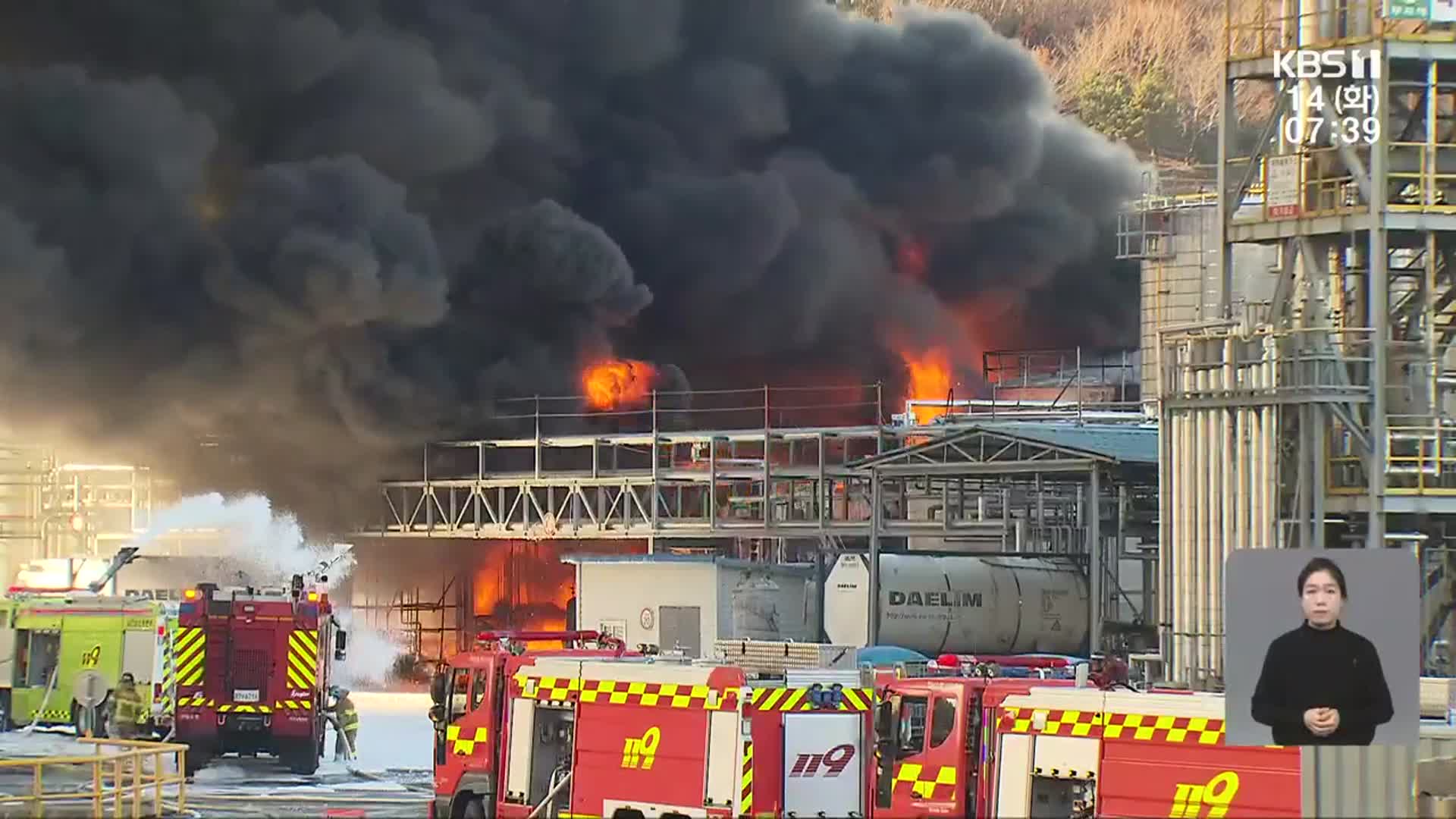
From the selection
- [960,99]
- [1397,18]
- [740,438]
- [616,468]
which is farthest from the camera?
[960,99]

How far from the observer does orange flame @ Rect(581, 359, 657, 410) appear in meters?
54.7

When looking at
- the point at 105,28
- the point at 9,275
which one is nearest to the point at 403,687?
the point at 9,275

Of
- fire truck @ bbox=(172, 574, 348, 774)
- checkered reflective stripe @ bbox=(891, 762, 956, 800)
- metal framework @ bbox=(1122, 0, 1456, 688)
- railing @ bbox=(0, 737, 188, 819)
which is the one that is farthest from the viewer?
fire truck @ bbox=(172, 574, 348, 774)

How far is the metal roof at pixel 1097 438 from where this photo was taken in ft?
115

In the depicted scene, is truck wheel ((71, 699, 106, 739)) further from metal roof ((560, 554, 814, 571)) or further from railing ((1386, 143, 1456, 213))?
railing ((1386, 143, 1456, 213))

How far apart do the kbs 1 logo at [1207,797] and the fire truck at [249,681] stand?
1589 centimetres

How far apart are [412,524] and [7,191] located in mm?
11084

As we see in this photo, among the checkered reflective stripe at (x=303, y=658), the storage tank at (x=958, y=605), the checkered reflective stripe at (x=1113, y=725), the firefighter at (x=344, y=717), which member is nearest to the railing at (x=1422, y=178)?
the storage tank at (x=958, y=605)

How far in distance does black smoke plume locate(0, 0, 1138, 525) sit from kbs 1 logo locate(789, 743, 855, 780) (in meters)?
32.4

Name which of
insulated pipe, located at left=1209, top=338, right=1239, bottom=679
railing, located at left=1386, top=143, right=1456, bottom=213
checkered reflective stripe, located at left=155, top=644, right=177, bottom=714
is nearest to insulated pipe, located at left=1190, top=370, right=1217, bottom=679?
insulated pipe, located at left=1209, top=338, right=1239, bottom=679

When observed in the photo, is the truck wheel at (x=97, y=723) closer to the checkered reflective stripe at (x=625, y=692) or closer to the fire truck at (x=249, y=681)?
the fire truck at (x=249, y=681)

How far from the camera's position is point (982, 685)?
18625 millimetres

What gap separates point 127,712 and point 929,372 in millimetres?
33437

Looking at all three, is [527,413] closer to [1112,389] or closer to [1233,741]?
[1112,389]
